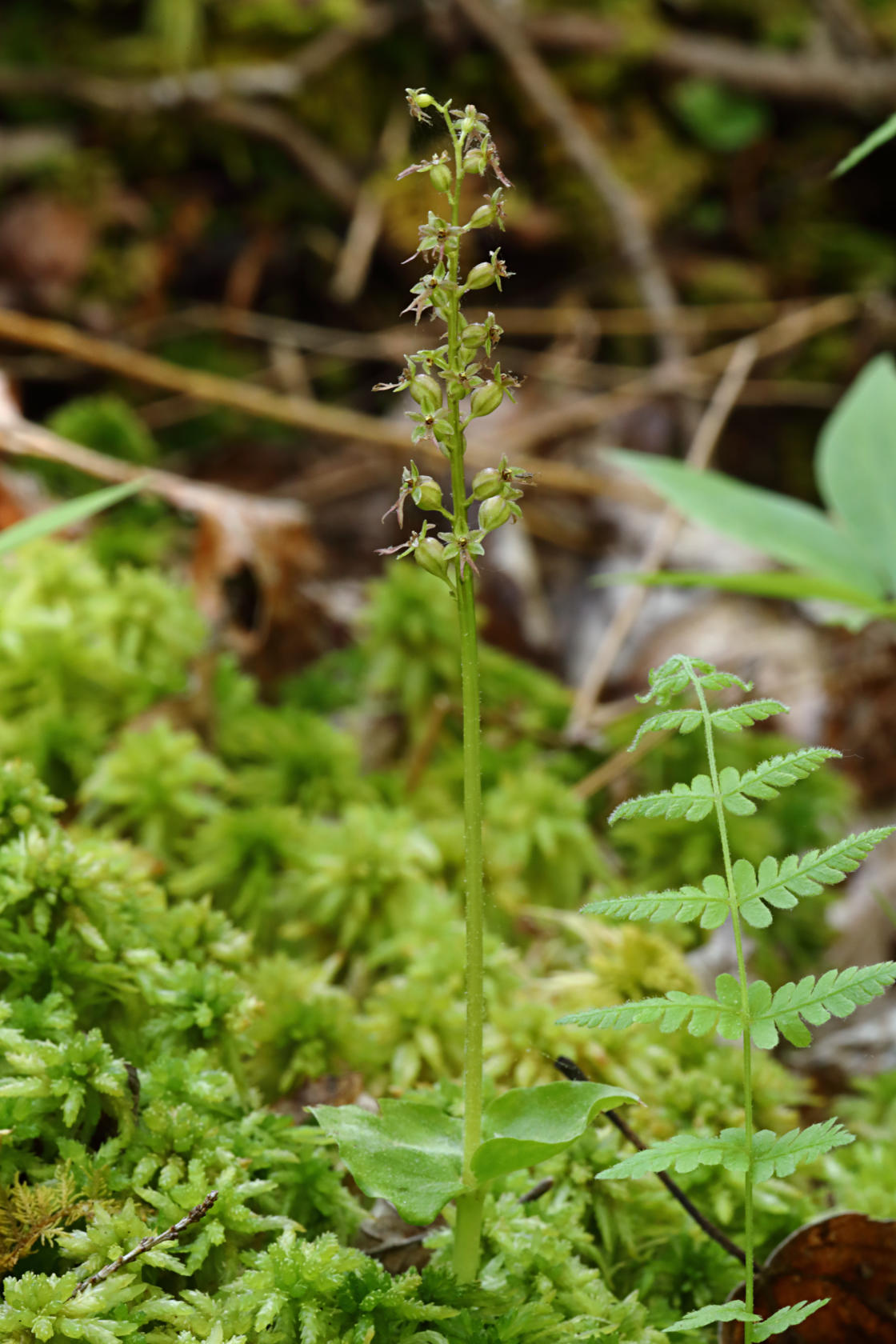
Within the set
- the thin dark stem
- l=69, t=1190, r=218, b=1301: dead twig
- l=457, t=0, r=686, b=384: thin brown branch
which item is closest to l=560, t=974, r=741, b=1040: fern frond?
the thin dark stem

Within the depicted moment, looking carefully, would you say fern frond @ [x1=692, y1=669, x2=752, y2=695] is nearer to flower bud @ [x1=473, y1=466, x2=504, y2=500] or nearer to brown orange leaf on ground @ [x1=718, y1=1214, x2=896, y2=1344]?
flower bud @ [x1=473, y1=466, x2=504, y2=500]

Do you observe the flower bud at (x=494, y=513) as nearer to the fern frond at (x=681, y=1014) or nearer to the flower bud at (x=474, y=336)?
the flower bud at (x=474, y=336)

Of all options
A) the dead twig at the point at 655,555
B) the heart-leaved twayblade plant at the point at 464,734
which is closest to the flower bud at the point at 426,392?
the heart-leaved twayblade plant at the point at 464,734

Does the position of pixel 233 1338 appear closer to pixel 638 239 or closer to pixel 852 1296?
pixel 852 1296

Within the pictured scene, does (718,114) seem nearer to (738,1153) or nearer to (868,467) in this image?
(868,467)

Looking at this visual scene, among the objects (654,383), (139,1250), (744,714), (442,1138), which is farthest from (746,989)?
(654,383)
